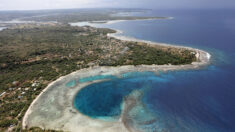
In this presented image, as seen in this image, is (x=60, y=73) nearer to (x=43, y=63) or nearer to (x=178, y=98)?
(x=43, y=63)

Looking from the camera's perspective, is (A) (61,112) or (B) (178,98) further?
(B) (178,98)

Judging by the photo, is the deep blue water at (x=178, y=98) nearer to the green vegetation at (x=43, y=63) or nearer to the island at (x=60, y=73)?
the island at (x=60, y=73)

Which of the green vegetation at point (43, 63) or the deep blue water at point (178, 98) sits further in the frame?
the green vegetation at point (43, 63)

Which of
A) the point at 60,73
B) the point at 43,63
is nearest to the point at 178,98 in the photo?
the point at 60,73

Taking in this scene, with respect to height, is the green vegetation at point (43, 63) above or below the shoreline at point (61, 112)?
above

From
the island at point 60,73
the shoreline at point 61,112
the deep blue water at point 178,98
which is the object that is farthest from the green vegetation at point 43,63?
the deep blue water at point 178,98

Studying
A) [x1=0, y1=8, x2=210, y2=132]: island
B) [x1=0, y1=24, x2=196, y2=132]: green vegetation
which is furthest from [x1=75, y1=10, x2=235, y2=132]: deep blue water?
[x1=0, y1=24, x2=196, y2=132]: green vegetation

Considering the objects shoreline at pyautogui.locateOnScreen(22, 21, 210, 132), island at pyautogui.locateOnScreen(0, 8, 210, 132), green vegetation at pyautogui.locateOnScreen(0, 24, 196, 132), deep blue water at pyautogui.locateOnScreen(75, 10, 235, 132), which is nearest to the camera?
shoreline at pyautogui.locateOnScreen(22, 21, 210, 132)

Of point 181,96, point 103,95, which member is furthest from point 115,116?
point 181,96

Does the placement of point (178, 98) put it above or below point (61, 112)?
above

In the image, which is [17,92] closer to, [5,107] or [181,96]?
[5,107]

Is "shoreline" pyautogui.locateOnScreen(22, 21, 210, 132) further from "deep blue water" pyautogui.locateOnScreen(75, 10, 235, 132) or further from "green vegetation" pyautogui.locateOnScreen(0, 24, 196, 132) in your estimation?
"deep blue water" pyautogui.locateOnScreen(75, 10, 235, 132)
